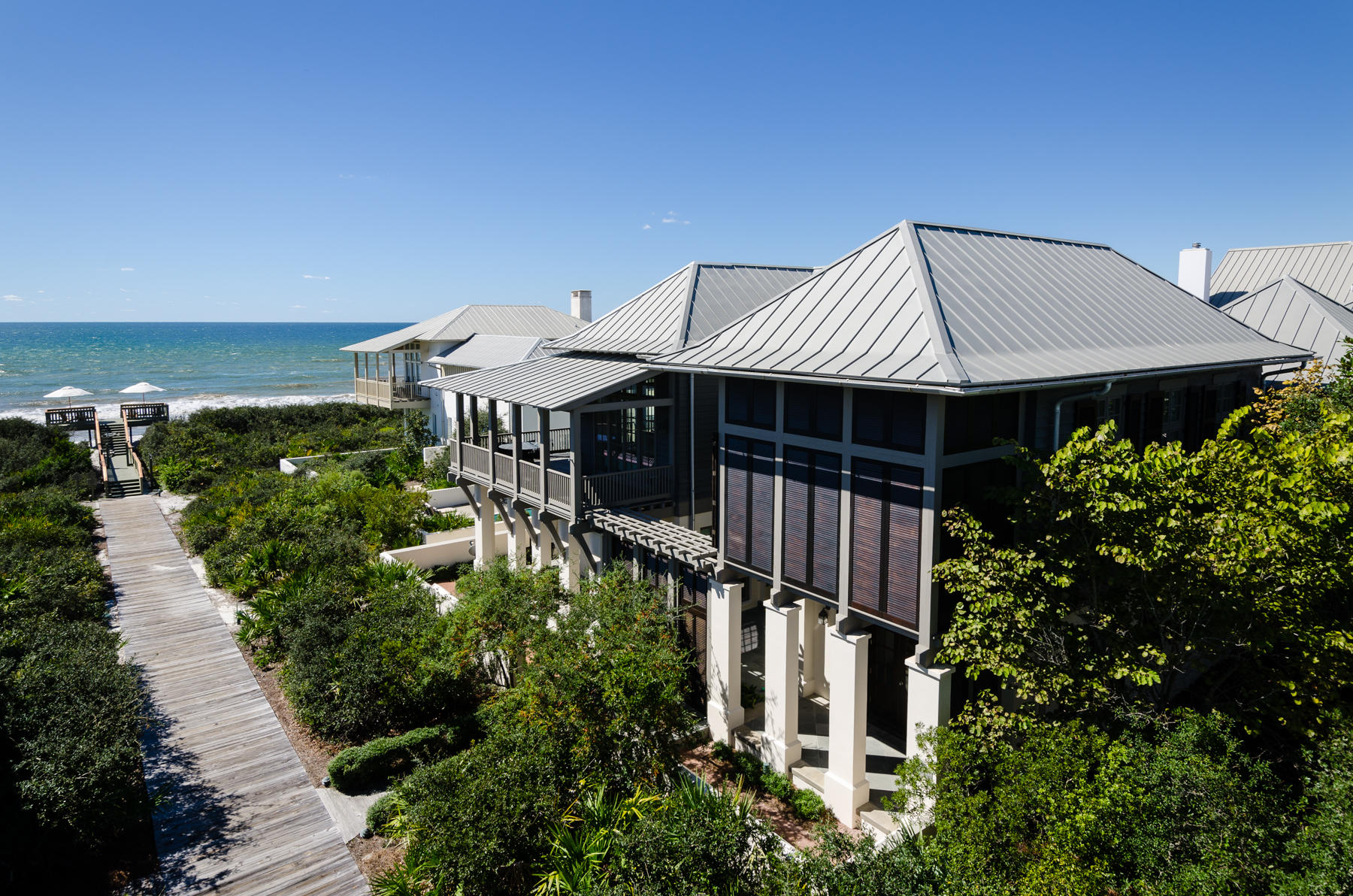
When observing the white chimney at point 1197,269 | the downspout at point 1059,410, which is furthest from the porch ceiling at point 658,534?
the white chimney at point 1197,269

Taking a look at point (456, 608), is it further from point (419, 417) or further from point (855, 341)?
point (419, 417)

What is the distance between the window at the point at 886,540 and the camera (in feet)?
35.8

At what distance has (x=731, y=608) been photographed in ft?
47.2

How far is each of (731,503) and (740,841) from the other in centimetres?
655

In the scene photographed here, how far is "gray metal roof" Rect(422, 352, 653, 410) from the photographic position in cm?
1689

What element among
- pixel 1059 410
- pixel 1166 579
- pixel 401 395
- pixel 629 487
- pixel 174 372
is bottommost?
pixel 629 487

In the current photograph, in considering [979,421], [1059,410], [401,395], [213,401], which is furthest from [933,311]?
[213,401]

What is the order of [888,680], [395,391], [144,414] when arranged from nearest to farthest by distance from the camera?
[888,680]
[395,391]
[144,414]

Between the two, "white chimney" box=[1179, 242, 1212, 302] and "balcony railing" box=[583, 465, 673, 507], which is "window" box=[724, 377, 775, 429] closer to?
"balcony railing" box=[583, 465, 673, 507]

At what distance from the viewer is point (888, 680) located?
14.4 metres

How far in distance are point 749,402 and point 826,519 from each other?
8.56 feet

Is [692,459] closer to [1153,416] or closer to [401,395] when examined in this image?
[1153,416]

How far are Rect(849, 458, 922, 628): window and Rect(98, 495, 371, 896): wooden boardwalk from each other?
858cm

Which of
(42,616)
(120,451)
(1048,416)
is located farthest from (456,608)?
(120,451)
